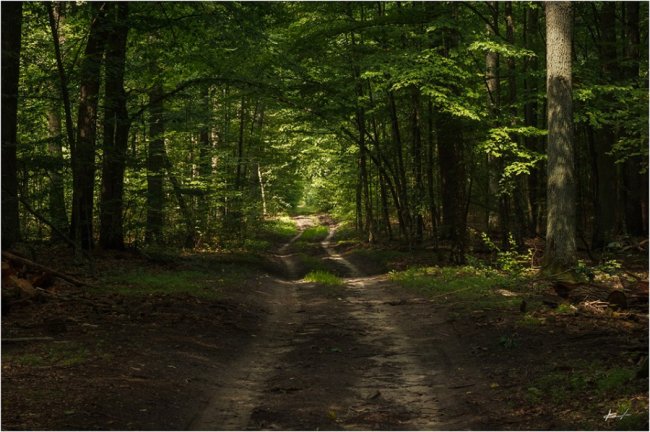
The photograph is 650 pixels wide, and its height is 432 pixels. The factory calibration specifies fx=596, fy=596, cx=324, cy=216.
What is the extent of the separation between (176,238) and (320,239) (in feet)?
65.7

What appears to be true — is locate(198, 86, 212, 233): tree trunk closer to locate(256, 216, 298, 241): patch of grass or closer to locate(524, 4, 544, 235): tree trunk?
locate(524, 4, 544, 235): tree trunk

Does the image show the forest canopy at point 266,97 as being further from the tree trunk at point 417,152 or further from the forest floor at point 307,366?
the forest floor at point 307,366

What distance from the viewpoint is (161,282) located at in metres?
14.9

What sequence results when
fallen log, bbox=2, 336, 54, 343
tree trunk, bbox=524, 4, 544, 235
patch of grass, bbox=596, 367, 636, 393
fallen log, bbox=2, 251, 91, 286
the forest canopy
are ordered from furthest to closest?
tree trunk, bbox=524, 4, 544, 235 → the forest canopy → fallen log, bbox=2, 251, 91, 286 → fallen log, bbox=2, 336, 54, 343 → patch of grass, bbox=596, 367, 636, 393

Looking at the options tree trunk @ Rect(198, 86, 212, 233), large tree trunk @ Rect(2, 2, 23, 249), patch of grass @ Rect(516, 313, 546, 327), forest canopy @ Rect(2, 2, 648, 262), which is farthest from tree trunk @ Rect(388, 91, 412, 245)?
large tree trunk @ Rect(2, 2, 23, 249)

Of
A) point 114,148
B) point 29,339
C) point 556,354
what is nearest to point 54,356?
point 29,339

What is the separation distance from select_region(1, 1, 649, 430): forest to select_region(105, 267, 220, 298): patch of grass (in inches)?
5.1

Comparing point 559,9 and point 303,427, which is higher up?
point 559,9

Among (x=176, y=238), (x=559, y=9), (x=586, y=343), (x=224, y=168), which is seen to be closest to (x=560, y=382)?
(x=586, y=343)

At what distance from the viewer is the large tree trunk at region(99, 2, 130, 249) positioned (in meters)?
15.6

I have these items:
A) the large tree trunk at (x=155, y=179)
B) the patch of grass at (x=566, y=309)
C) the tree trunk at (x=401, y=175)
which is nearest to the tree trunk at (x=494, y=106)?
the tree trunk at (x=401, y=175)

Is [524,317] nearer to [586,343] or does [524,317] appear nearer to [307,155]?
[586,343]

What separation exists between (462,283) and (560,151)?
13.7ft

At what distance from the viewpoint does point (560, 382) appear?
22.3 ft
